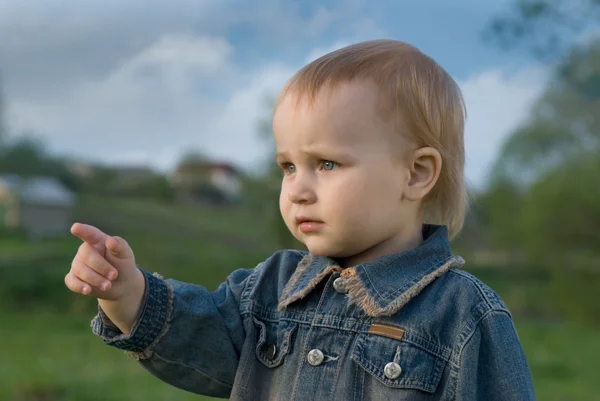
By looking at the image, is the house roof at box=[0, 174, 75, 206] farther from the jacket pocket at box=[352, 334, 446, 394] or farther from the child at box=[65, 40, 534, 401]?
the jacket pocket at box=[352, 334, 446, 394]

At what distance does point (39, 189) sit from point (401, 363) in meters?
9.15

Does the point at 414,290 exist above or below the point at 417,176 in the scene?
below

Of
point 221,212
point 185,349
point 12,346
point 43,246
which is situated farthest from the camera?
point 221,212

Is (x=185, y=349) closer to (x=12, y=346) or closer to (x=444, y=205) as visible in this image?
(x=444, y=205)

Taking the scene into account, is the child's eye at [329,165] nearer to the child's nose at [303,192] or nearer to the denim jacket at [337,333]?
the child's nose at [303,192]

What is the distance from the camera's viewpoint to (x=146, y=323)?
1.51m

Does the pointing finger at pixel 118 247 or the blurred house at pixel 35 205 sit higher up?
the blurred house at pixel 35 205

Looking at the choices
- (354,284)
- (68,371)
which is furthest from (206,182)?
(354,284)

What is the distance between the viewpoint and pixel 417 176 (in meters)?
1.51

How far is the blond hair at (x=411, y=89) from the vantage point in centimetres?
145

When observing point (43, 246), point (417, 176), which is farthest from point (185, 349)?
point (43, 246)

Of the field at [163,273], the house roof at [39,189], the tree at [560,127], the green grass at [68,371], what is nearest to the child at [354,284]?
the green grass at [68,371]

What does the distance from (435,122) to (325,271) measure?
0.37m

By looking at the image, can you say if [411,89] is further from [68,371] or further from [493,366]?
[68,371]
